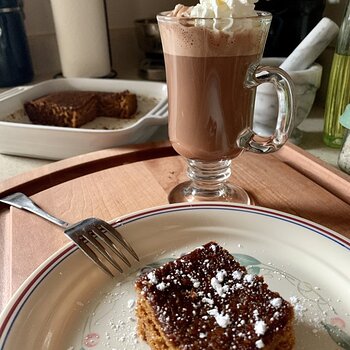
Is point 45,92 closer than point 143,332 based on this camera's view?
No

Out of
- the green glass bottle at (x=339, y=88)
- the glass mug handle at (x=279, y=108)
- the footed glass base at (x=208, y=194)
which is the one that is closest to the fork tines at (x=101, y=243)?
the footed glass base at (x=208, y=194)

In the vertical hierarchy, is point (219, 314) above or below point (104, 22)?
below

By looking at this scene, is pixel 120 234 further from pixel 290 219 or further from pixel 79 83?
pixel 79 83


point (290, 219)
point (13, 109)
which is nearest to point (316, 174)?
point (290, 219)

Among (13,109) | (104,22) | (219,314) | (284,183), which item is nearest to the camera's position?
(219,314)

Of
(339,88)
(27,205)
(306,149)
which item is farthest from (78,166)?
(339,88)

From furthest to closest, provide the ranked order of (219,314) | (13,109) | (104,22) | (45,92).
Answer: (104,22) → (45,92) → (13,109) → (219,314)

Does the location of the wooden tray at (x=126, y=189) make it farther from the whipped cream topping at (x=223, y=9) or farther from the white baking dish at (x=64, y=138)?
the whipped cream topping at (x=223, y=9)

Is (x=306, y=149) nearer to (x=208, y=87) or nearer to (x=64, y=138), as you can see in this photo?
(x=208, y=87)
